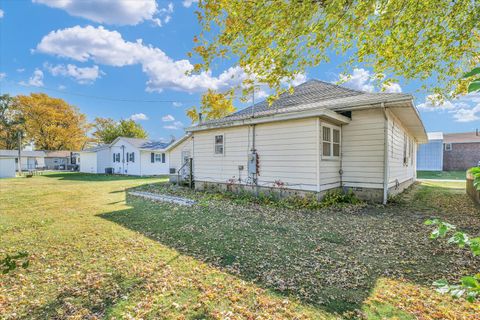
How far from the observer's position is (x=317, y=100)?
395 inches

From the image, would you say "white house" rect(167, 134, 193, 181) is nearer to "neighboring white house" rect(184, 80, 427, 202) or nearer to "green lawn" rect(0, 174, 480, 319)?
"neighboring white house" rect(184, 80, 427, 202)

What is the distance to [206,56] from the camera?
4.92 m

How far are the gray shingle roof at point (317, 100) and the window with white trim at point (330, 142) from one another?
2.53ft

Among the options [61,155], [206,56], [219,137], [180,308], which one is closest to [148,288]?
[180,308]

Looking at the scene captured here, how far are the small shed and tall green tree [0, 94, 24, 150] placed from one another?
749 inches

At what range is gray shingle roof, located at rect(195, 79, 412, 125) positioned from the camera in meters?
8.20

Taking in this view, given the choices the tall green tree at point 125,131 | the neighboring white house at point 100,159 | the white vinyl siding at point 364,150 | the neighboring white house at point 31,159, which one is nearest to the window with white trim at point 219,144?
the white vinyl siding at point 364,150

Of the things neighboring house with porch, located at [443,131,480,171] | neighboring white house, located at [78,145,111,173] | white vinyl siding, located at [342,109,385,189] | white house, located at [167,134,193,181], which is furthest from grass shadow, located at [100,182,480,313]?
neighboring house with porch, located at [443,131,480,171]

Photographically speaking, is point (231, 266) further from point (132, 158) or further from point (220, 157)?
point (132, 158)

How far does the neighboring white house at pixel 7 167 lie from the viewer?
2250 centimetres

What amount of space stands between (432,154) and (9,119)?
192 ft

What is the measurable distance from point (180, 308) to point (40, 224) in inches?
211

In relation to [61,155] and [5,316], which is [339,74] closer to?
[5,316]

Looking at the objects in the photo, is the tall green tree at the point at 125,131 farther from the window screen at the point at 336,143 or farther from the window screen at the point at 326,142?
the window screen at the point at 326,142
